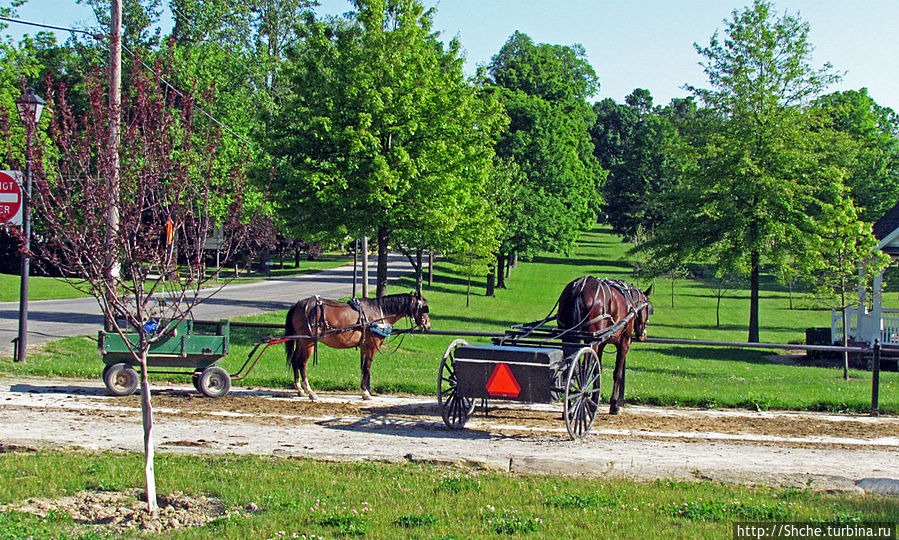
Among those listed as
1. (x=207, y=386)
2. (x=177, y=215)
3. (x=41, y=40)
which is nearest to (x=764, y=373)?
(x=207, y=386)

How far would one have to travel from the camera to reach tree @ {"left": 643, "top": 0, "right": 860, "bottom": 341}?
29.5m

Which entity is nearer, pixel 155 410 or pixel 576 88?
pixel 155 410

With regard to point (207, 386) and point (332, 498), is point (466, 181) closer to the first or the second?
point (207, 386)

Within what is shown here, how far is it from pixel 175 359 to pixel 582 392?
6.73 m

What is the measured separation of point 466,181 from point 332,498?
18.8 metres

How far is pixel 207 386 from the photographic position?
13586 mm

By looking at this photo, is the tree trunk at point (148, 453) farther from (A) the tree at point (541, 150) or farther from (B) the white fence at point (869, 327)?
(A) the tree at point (541, 150)

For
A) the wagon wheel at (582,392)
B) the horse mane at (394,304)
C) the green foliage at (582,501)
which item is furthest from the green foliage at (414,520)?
the horse mane at (394,304)

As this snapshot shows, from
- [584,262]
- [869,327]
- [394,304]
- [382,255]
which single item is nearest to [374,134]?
[382,255]

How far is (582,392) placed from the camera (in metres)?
11.0

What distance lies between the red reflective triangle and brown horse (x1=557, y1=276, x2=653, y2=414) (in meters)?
2.00

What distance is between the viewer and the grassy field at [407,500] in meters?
6.88

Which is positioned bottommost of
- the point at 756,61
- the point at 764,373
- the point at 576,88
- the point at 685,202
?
the point at 764,373

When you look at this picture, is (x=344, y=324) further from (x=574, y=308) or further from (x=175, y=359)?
(x=574, y=308)
